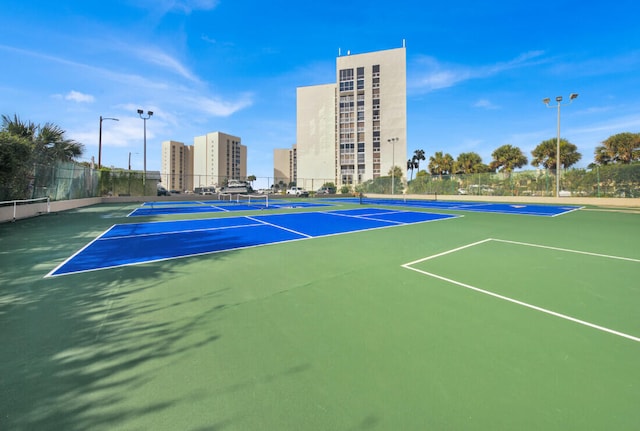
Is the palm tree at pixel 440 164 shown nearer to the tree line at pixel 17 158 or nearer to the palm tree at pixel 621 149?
the palm tree at pixel 621 149

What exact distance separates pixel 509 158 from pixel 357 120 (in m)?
39.3

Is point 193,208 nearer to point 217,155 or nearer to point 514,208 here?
point 514,208

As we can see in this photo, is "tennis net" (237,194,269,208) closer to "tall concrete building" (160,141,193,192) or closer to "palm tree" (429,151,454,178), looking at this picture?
"palm tree" (429,151,454,178)

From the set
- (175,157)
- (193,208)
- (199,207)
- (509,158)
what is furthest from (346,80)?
(175,157)

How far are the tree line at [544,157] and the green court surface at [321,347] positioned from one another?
35.2m

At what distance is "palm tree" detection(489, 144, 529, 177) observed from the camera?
56312 millimetres

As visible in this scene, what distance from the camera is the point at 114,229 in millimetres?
11117

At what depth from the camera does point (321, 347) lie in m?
2.99

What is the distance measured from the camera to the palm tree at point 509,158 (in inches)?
2217

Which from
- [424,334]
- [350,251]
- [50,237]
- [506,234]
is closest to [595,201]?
[506,234]

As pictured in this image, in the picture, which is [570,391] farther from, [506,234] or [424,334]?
[506,234]

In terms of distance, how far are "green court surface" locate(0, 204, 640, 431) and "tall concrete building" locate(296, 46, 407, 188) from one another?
2723 inches

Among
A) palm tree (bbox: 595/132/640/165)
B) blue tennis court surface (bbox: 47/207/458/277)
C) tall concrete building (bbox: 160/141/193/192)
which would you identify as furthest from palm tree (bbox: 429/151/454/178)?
tall concrete building (bbox: 160/141/193/192)

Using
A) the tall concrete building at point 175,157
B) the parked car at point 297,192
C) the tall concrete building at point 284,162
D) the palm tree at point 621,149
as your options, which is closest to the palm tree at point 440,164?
the palm tree at point 621,149
